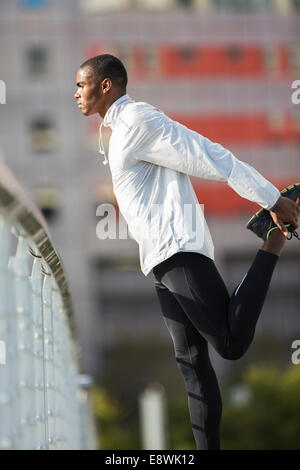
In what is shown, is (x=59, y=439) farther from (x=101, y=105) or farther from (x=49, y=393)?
(x=101, y=105)


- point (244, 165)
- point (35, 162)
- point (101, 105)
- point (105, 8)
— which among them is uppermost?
point (105, 8)

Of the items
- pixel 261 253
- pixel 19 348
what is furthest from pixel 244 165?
pixel 19 348

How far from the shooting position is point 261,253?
11.8 feet

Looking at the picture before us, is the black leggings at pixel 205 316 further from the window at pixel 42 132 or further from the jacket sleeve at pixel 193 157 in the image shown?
the window at pixel 42 132

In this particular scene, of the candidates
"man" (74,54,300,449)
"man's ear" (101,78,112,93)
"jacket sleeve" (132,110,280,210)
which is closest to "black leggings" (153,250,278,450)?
"man" (74,54,300,449)

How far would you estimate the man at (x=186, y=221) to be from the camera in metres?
3.49

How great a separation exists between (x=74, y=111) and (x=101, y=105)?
35818 mm

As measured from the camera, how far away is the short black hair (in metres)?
3.58

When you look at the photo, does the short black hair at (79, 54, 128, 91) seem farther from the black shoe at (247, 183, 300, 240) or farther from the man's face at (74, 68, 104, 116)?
the black shoe at (247, 183, 300, 240)

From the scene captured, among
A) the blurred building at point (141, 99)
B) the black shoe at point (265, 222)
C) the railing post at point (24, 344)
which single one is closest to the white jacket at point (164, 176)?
the black shoe at point (265, 222)

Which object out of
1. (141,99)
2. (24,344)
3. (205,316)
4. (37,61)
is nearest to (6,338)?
(24,344)

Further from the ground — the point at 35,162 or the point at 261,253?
the point at 35,162

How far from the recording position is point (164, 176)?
3584mm

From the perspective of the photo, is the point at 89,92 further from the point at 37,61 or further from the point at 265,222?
the point at 37,61
